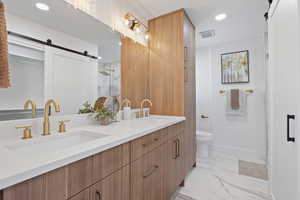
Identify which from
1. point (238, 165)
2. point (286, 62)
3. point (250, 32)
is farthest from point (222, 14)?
point (238, 165)

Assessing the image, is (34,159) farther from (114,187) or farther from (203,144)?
(203,144)

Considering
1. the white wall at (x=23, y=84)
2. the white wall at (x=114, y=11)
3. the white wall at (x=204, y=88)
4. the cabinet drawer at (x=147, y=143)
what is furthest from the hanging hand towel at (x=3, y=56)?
the white wall at (x=204, y=88)

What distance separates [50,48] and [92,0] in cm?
65

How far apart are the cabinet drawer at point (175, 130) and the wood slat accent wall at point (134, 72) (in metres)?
0.65

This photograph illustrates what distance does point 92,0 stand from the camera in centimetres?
135

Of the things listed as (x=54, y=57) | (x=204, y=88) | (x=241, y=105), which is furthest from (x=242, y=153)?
(x=54, y=57)

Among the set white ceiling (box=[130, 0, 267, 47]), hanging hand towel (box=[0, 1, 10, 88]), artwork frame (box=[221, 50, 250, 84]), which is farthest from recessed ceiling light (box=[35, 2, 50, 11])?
artwork frame (box=[221, 50, 250, 84])

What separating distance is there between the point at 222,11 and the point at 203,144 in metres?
2.15

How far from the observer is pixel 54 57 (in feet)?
3.67

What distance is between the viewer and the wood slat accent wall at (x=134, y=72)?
6.12 ft

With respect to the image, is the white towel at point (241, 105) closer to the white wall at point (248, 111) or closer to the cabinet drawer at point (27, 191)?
the white wall at point (248, 111)

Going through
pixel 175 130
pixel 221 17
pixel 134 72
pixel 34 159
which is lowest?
pixel 175 130

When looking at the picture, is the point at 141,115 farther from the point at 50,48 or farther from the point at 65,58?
the point at 50,48

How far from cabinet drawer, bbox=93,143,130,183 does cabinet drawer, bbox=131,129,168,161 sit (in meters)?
0.07
